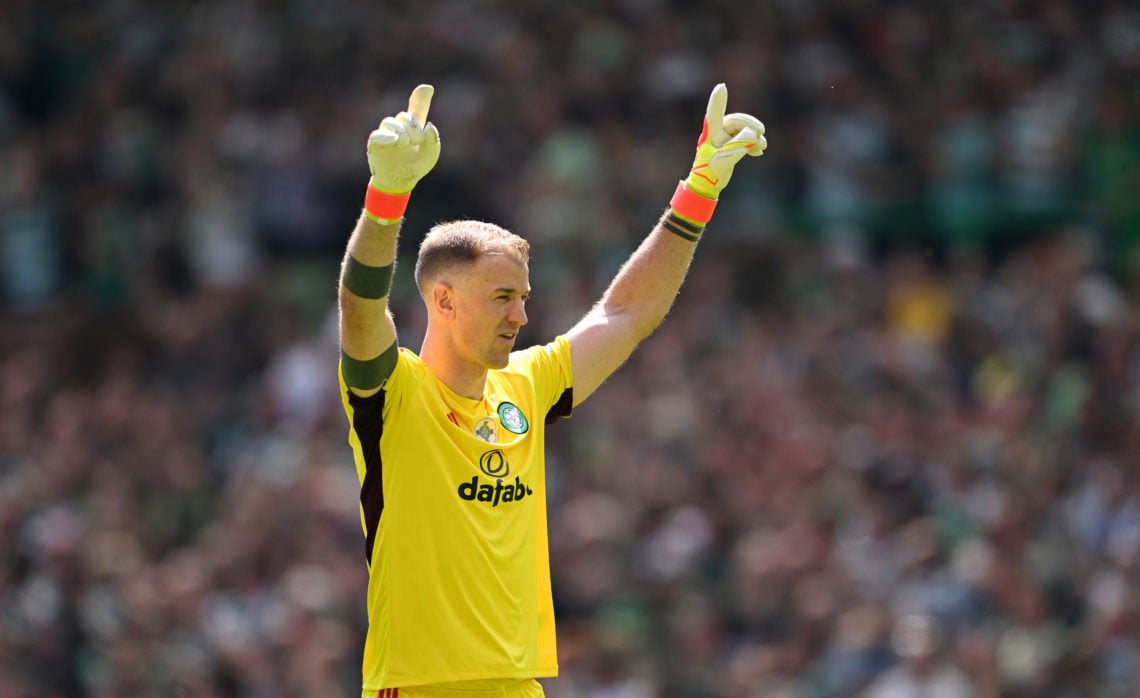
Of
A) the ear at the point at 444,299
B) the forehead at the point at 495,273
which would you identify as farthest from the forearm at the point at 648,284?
the ear at the point at 444,299

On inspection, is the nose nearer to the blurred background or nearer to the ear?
the ear

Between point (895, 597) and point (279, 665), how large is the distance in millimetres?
4058

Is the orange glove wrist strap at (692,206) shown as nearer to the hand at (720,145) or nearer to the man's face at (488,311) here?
the hand at (720,145)

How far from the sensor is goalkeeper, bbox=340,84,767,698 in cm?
597

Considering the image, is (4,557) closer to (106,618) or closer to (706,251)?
(106,618)

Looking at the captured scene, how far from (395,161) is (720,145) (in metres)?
1.76

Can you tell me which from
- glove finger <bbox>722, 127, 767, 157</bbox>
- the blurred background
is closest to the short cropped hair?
glove finger <bbox>722, 127, 767, 157</bbox>

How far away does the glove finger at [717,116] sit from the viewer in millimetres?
7109

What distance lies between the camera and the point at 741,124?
7203mm

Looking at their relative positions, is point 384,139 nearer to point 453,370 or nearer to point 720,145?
point 453,370

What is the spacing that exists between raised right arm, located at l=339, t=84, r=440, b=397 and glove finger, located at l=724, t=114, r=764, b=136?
160 centimetres

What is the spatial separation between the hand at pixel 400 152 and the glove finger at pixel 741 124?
1.62 metres

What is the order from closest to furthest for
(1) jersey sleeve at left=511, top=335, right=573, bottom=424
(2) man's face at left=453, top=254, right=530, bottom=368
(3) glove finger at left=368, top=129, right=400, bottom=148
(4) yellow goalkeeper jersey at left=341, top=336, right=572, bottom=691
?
(3) glove finger at left=368, top=129, right=400, bottom=148, (4) yellow goalkeeper jersey at left=341, top=336, right=572, bottom=691, (2) man's face at left=453, top=254, right=530, bottom=368, (1) jersey sleeve at left=511, top=335, right=573, bottom=424

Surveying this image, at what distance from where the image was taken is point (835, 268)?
14.7 m
